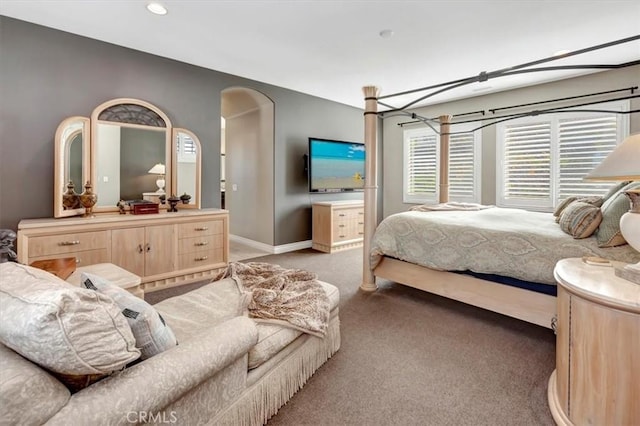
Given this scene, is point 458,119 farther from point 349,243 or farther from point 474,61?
point 349,243

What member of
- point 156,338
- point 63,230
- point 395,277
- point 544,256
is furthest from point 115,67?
point 544,256

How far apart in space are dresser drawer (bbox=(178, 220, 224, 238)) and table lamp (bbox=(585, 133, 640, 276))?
133 inches

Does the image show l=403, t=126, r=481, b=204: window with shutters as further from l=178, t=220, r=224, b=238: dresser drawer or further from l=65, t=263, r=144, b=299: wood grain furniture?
l=65, t=263, r=144, b=299: wood grain furniture

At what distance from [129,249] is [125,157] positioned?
3.52 ft

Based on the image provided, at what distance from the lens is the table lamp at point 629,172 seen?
4.56 feet

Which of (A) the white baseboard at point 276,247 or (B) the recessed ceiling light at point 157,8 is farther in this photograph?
(A) the white baseboard at point 276,247

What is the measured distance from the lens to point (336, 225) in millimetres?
Answer: 5035

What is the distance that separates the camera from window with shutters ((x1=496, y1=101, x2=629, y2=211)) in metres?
4.10

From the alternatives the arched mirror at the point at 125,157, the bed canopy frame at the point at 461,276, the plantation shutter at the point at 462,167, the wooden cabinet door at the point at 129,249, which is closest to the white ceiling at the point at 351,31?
the bed canopy frame at the point at 461,276

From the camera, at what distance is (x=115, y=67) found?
11.1ft

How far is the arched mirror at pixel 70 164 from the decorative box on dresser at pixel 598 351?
13.0 ft

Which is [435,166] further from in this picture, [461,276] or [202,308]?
[202,308]

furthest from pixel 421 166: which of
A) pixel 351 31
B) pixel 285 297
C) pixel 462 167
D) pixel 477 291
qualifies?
pixel 285 297

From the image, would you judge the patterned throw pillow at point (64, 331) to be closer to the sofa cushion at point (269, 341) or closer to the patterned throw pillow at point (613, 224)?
the sofa cushion at point (269, 341)
